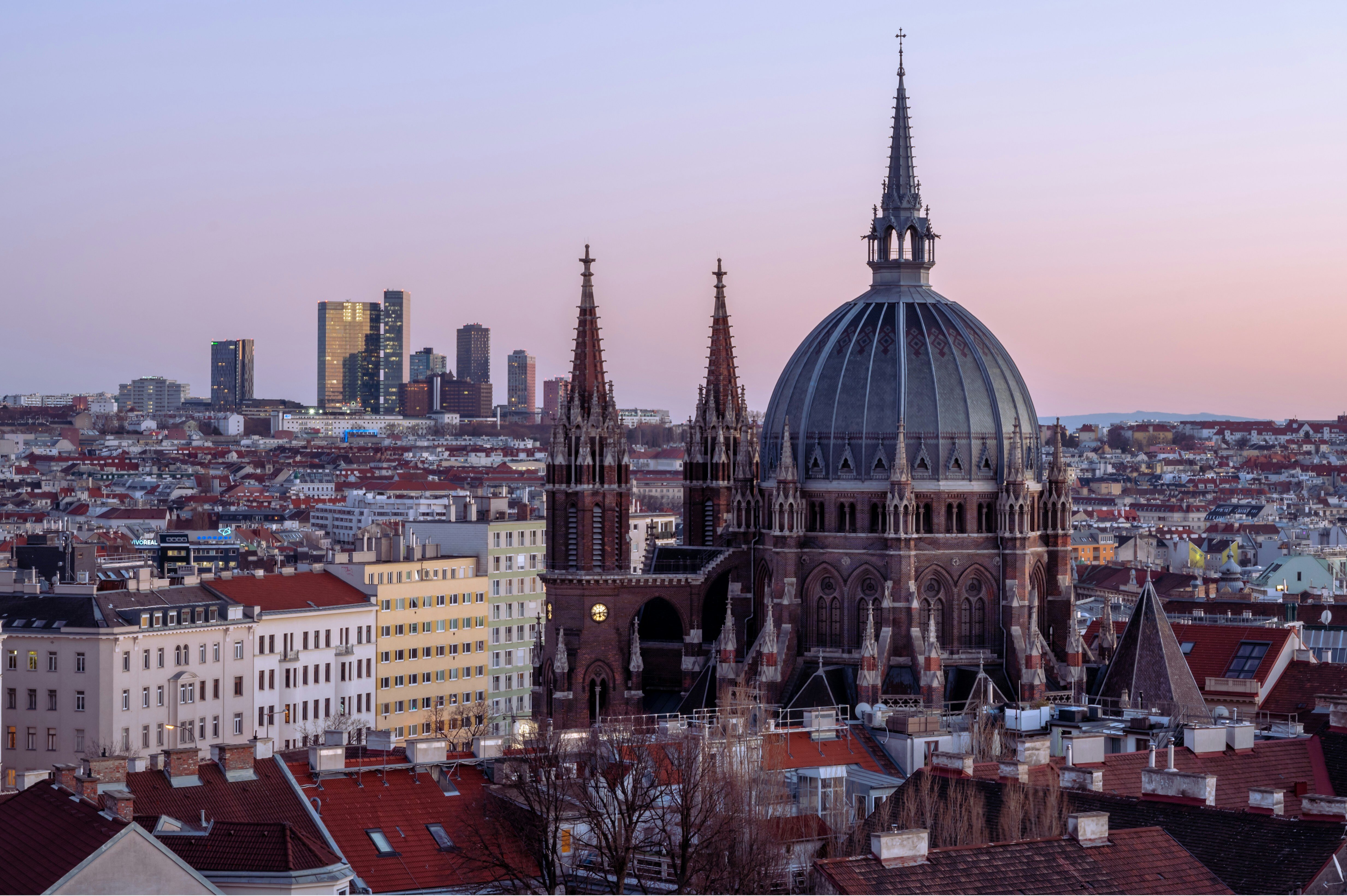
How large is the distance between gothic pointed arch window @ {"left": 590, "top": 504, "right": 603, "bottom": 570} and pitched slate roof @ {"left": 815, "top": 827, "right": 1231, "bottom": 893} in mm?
54896

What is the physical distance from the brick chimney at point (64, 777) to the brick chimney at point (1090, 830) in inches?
855

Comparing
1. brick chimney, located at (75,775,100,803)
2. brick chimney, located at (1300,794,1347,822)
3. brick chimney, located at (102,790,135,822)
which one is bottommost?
brick chimney, located at (1300,794,1347,822)

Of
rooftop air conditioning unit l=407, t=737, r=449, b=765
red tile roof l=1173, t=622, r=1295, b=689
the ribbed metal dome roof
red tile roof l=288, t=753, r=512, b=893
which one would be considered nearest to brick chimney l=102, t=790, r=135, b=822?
red tile roof l=288, t=753, r=512, b=893

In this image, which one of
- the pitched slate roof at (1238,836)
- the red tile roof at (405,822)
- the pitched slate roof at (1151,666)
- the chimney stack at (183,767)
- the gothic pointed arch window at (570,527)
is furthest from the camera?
the gothic pointed arch window at (570,527)

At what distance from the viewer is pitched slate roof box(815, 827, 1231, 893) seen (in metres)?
44.8

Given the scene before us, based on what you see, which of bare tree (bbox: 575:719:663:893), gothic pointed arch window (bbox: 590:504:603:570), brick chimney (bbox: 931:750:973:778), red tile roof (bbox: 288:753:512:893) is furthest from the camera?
gothic pointed arch window (bbox: 590:504:603:570)

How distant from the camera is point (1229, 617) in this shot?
123 meters

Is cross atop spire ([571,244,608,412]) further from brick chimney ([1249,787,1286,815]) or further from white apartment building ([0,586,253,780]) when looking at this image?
brick chimney ([1249,787,1286,815])

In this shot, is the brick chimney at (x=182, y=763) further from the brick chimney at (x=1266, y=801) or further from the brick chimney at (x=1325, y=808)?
the brick chimney at (x=1325, y=808)

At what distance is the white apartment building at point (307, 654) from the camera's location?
411 feet

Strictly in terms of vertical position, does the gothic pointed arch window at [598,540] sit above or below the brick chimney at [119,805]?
above

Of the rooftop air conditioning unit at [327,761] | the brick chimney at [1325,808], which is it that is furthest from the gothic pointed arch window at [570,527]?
the brick chimney at [1325,808]

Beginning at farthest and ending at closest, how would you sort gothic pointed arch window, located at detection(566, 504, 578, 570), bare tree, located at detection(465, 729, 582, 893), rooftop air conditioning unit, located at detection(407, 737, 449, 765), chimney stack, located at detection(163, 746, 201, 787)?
1. gothic pointed arch window, located at detection(566, 504, 578, 570)
2. rooftop air conditioning unit, located at detection(407, 737, 449, 765)
3. chimney stack, located at detection(163, 746, 201, 787)
4. bare tree, located at detection(465, 729, 582, 893)

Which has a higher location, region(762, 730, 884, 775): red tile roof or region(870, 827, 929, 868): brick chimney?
region(870, 827, 929, 868): brick chimney
